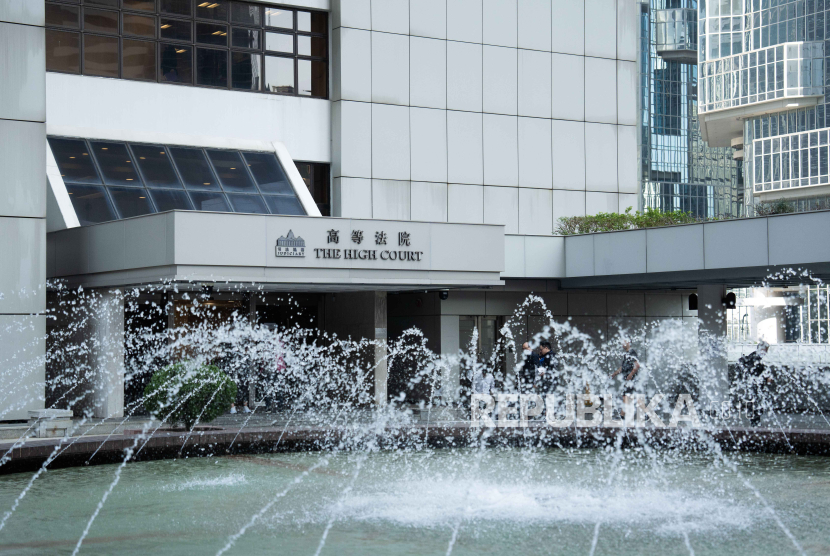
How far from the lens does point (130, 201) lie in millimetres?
23078

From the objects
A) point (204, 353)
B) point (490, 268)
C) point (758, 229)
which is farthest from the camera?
point (204, 353)

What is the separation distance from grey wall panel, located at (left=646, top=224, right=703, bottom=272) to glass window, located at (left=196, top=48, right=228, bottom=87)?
11.2 m

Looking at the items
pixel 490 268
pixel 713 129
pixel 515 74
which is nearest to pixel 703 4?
pixel 713 129

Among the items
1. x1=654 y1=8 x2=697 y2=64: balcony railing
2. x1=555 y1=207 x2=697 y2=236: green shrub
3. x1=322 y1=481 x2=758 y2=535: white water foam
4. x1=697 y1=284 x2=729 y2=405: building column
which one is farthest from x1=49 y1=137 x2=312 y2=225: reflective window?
x1=654 y1=8 x2=697 y2=64: balcony railing

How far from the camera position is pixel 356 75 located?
2755 centimetres

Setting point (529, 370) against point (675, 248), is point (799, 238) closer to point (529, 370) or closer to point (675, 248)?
point (675, 248)

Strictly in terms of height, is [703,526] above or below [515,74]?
below

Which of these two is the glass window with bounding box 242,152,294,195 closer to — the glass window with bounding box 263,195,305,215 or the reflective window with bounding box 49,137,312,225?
the reflective window with bounding box 49,137,312,225

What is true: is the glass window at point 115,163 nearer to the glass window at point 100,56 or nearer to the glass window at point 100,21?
the glass window at point 100,56

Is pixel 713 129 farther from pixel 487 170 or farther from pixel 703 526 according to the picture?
pixel 703 526

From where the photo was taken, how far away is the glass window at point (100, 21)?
25.0 m

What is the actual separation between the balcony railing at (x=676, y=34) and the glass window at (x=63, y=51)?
119019 mm

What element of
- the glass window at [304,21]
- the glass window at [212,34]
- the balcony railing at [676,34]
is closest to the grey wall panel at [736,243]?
the glass window at [304,21]

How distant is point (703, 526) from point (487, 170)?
18.9m
